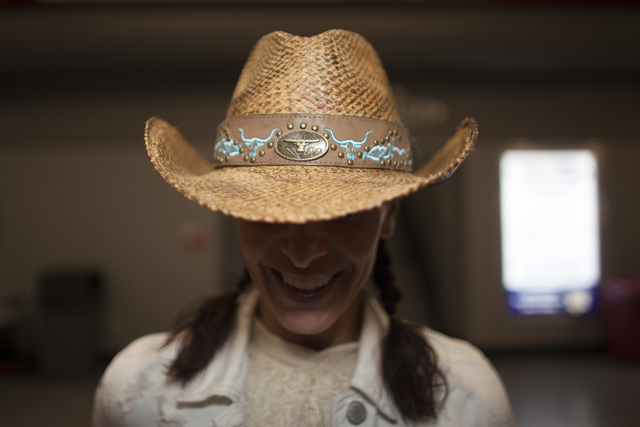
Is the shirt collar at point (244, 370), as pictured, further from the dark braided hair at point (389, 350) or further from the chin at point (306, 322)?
the chin at point (306, 322)

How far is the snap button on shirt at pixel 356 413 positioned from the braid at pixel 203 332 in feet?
1.16

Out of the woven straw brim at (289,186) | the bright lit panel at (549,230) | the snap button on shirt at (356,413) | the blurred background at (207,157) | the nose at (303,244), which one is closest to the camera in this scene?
the woven straw brim at (289,186)

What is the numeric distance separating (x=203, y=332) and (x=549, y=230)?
162 inches

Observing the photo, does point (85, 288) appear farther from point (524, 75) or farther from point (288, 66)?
point (524, 75)

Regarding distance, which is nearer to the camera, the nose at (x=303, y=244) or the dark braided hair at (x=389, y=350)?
the nose at (x=303, y=244)

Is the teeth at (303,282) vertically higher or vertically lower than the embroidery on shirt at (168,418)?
higher

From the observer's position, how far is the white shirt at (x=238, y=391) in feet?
3.03

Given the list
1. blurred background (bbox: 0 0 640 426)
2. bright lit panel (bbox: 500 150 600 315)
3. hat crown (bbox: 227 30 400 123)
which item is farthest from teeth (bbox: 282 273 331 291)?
bright lit panel (bbox: 500 150 600 315)

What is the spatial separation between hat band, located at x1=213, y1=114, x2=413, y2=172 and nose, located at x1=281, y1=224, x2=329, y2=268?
5.1 inches

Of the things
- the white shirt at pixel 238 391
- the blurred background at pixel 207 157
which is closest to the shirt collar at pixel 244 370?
the white shirt at pixel 238 391

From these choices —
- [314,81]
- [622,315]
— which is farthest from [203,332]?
[622,315]

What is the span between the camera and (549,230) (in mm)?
4223

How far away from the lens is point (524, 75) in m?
3.85

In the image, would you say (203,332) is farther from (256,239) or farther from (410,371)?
(410,371)
